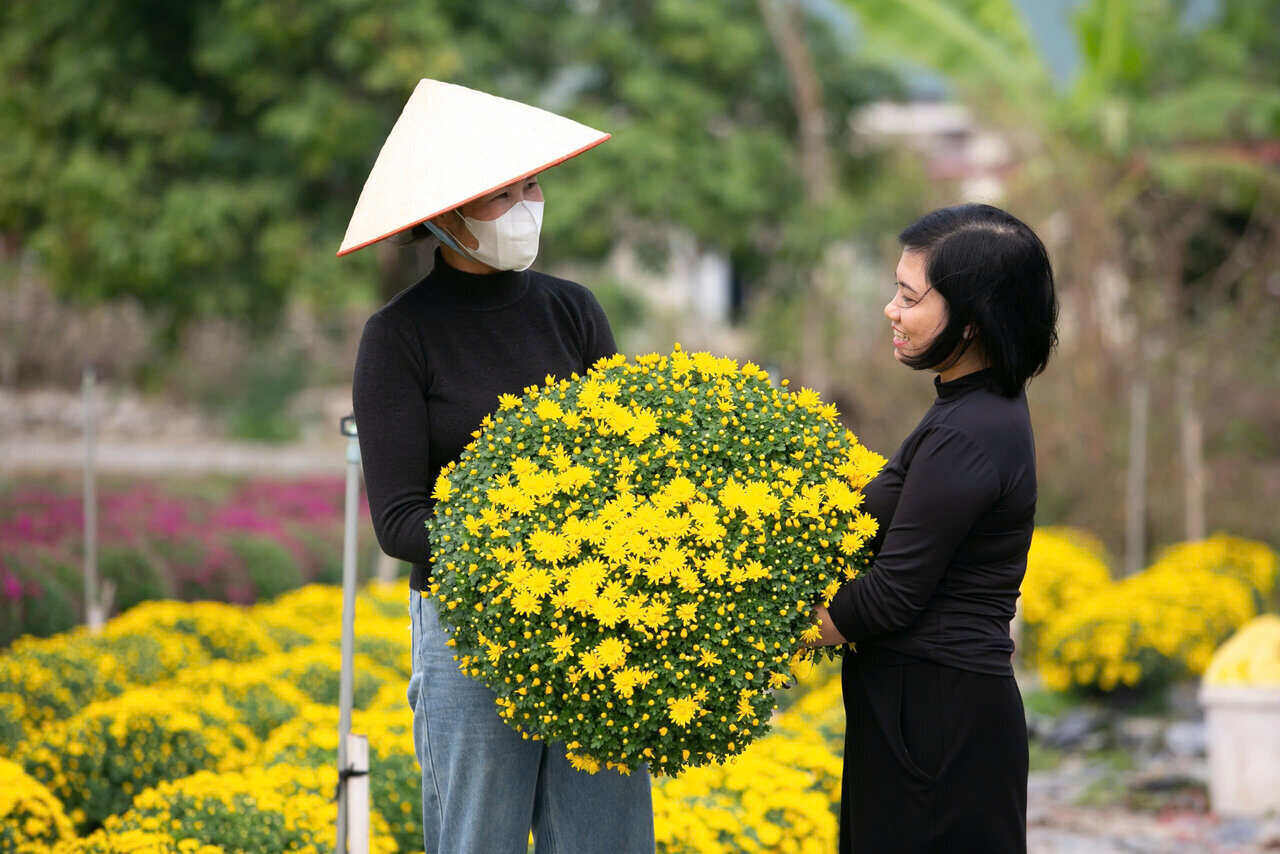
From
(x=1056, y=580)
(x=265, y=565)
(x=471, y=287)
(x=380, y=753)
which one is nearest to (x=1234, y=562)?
(x=1056, y=580)

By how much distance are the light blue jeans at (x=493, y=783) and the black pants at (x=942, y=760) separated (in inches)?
19.7

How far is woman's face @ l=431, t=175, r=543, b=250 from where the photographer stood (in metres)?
2.88

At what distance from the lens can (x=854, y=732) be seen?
9.36ft

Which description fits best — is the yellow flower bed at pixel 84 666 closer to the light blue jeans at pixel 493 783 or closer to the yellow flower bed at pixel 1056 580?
the light blue jeans at pixel 493 783

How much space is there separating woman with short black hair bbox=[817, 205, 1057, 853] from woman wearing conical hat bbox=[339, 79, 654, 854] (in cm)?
58

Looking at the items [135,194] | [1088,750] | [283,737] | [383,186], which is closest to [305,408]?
[135,194]

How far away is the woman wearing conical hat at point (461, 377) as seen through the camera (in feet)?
9.20

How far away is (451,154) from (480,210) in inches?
4.8

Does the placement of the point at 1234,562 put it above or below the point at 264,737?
above

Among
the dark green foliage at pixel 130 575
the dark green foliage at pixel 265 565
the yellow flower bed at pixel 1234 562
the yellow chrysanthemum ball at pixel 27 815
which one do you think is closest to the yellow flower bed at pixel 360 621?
the dark green foliage at pixel 130 575

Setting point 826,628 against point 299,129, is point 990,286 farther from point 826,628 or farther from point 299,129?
point 299,129

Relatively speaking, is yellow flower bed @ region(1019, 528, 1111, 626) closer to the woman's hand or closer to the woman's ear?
the woman's hand

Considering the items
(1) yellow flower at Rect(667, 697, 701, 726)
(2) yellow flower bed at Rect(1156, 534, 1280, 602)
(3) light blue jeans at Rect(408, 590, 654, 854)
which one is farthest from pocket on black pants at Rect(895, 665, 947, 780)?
(2) yellow flower bed at Rect(1156, 534, 1280, 602)

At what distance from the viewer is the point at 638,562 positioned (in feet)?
8.56
